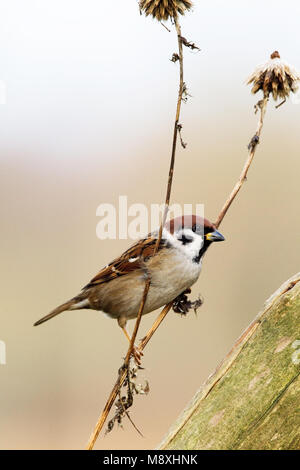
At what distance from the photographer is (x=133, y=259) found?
2490 mm

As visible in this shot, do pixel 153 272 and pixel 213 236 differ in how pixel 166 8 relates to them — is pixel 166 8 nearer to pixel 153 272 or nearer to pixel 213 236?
pixel 213 236

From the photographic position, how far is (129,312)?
246cm

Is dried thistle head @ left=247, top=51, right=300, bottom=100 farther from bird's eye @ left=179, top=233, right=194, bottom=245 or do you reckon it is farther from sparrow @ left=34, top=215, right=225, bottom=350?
bird's eye @ left=179, top=233, right=194, bottom=245

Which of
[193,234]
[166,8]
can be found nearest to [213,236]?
[193,234]

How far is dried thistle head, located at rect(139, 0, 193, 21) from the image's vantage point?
5.33 feet

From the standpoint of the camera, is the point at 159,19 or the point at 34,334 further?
the point at 34,334

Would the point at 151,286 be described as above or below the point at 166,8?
below

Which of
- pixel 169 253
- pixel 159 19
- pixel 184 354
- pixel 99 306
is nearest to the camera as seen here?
pixel 159 19

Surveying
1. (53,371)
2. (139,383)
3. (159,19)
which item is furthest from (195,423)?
(53,371)

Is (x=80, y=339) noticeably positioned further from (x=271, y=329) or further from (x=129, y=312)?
(x=271, y=329)

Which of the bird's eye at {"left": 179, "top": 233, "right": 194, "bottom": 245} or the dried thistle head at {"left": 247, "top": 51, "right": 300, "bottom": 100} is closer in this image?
the dried thistle head at {"left": 247, "top": 51, "right": 300, "bottom": 100}

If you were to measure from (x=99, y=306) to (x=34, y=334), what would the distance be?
507cm

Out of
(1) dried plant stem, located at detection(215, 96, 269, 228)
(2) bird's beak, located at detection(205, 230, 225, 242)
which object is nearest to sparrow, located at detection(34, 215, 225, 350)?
(2) bird's beak, located at detection(205, 230, 225, 242)

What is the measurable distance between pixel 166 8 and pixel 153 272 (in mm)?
1038
